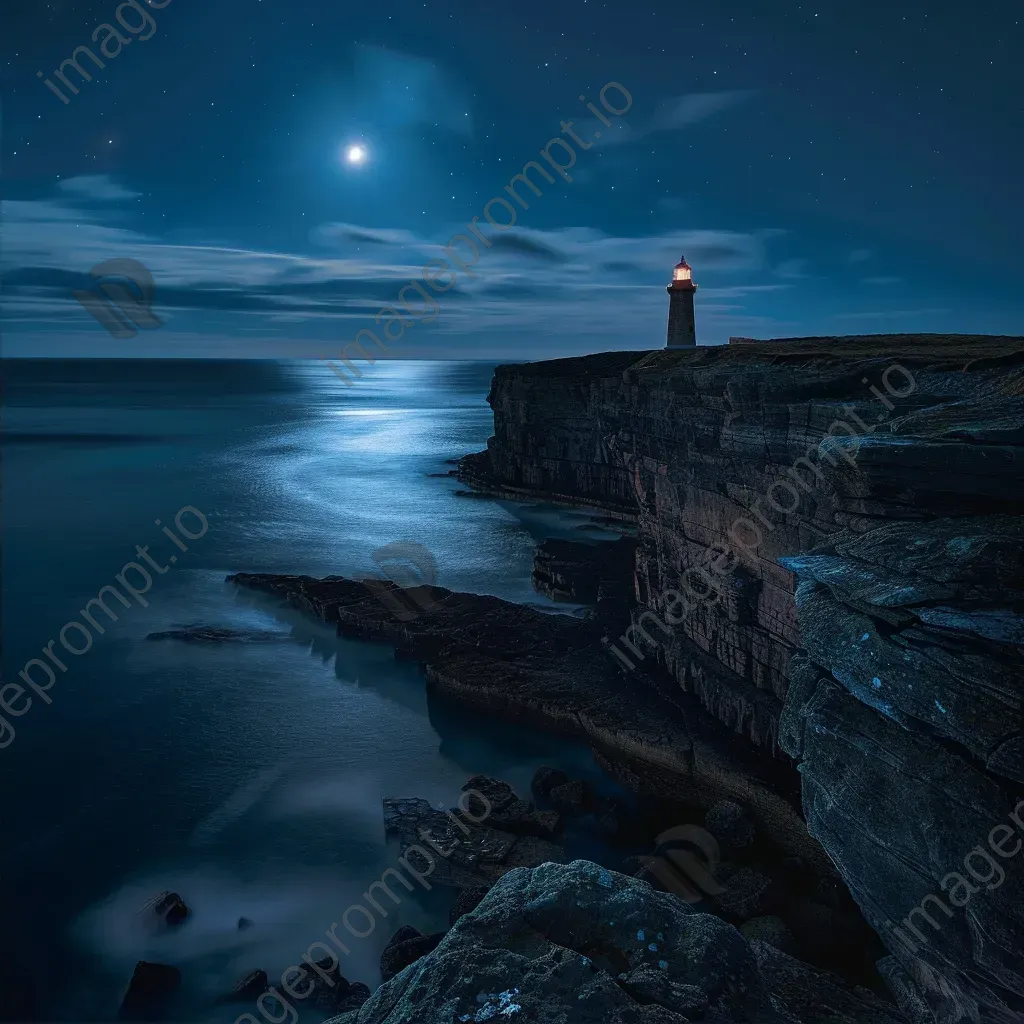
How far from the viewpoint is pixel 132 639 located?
2375 cm

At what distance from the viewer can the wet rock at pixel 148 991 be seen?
10.8 m

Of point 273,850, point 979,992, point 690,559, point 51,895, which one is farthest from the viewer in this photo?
point 690,559

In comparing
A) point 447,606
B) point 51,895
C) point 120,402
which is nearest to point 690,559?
point 447,606

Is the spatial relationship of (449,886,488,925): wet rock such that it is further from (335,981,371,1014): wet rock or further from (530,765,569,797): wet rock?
(530,765,569,797): wet rock

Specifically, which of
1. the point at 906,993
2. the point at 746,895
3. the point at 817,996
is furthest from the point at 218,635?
the point at 906,993

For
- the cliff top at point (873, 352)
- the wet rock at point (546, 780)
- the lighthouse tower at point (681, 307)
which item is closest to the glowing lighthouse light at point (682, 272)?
the lighthouse tower at point (681, 307)

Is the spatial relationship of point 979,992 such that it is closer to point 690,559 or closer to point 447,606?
point 690,559

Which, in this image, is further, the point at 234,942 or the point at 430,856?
the point at 430,856

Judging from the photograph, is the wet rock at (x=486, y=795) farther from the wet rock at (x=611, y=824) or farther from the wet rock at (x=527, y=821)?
the wet rock at (x=611, y=824)

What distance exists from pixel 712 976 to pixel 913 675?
313cm

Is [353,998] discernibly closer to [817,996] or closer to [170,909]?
[170,909]

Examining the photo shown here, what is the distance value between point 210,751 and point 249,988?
24.8ft

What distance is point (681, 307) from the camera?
4025 cm

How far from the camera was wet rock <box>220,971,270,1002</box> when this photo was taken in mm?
10844
